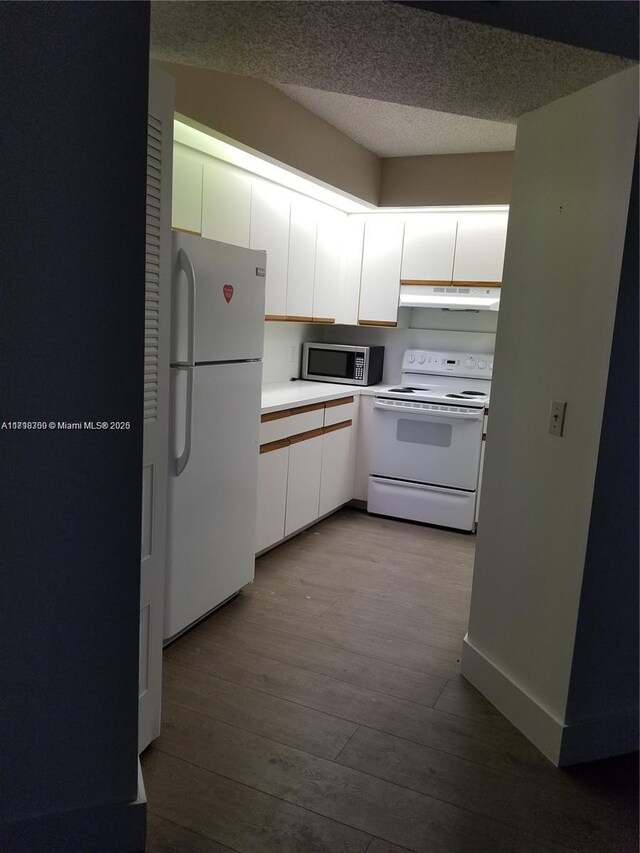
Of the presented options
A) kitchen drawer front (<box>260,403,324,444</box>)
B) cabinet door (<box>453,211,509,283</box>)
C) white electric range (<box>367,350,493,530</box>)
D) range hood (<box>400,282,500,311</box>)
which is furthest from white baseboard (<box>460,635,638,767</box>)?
cabinet door (<box>453,211,509,283</box>)

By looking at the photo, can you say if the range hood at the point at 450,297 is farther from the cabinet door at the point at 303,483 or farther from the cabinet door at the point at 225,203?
the cabinet door at the point at 225,203

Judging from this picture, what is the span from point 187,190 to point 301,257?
1227mm

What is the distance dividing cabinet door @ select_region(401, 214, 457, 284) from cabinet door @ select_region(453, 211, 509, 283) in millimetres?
57

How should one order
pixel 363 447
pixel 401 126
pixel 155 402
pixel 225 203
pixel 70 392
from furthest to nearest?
1. pixel 363 447
2. pixel 401 126
3. pixel 225 203
4. pixel 155 402
5. pixel 70 392

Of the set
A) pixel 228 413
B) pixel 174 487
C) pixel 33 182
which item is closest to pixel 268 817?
pixel 174 487

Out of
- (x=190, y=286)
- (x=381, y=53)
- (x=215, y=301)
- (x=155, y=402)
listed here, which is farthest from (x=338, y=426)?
(x=381, y=53)

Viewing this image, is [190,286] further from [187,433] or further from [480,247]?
[480,247]

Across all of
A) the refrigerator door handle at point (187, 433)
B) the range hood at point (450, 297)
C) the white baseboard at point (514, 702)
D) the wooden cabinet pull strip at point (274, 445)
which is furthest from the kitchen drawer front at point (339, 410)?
the white baseboard at point (514, 702)

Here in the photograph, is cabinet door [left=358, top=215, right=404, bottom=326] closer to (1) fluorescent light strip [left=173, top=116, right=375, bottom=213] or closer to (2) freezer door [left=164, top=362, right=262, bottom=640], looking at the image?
(1) fluorescent light strip [left=173, top=116, right=375, bottom=213]

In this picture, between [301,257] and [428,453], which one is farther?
[428,453]

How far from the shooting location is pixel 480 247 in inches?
171

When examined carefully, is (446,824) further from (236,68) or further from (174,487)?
(236,68)

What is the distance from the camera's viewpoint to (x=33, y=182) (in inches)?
53.8

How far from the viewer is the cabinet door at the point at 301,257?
4.05 metres
